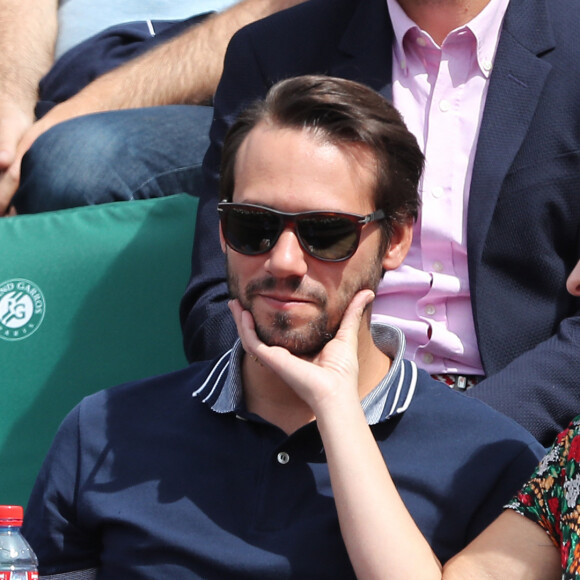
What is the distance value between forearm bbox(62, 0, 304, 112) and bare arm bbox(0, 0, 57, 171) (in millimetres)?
227

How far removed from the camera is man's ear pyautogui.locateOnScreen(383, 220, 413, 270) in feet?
7.35

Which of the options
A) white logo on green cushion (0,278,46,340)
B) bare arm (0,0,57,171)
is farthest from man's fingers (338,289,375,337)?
bare arm (0,0,57,171)

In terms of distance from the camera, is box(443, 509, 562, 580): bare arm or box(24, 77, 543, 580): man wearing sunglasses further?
box(24, 77, 543, 580): man wearing sunglasses

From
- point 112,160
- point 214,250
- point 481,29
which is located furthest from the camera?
point 112,160

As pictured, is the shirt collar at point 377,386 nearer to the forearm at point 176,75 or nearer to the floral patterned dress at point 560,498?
the floral patterned dress at point 560,498

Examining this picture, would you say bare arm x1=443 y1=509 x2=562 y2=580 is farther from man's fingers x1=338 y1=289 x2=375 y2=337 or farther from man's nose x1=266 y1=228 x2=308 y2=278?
Result: man's nose x1=266 y1=228 x2=308 y2=278

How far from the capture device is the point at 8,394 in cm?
312

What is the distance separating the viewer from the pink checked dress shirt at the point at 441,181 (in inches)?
104

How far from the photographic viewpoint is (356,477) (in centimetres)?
183

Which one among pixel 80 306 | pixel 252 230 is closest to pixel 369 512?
pixel 252 230

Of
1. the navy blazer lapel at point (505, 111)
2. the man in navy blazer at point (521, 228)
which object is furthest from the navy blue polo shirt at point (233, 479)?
the navy blazer lapel at point (505, 111)

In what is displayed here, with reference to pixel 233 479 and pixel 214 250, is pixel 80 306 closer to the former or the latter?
pixel 214 250

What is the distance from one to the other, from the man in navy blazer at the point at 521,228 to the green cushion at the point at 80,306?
14.0 inches

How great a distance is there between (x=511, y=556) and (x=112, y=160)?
6.29ft
